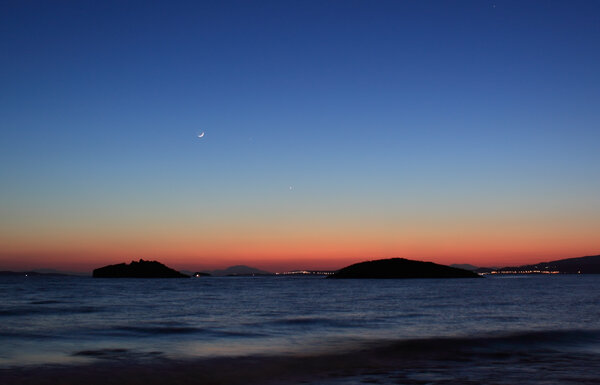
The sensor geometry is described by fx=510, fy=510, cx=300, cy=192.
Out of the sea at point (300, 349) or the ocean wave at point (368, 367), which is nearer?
the ocean wave at point (368, 367)

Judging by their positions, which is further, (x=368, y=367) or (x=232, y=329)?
(x=232, y=329)

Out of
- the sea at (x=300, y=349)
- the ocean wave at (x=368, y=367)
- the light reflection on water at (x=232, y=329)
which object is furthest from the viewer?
the light reflection on water at (x=232, y=329)

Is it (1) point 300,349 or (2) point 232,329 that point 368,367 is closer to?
(1) point 300,349

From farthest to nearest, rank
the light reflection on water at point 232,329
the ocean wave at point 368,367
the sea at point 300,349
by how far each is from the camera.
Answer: the light reflection on water at point 232,329 < the sea at point 300,349 < the ocean wave at point 368,367

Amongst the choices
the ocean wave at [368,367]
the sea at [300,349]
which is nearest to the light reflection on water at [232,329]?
the sea at [300,349]

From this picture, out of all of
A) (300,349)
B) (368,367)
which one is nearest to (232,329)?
(300,349)

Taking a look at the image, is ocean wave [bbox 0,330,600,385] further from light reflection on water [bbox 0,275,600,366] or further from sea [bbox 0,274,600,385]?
light reflection on water [bbox 0,275,600,366]

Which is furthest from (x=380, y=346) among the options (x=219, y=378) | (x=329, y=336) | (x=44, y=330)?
(x=44, y=330)

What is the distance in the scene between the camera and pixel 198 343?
2483cm

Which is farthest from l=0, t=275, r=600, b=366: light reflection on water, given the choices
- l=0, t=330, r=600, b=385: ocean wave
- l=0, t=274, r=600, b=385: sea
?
l=0, t=330, r=600, b=385: ocean wave

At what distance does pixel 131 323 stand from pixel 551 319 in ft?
97.7

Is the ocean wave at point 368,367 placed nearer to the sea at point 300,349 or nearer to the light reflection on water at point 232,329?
the sea at point 300,349

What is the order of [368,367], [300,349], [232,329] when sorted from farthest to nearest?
[232,329] < [300,349] < [368,367]

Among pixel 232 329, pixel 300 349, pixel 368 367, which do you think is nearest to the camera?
pixel 368 367
